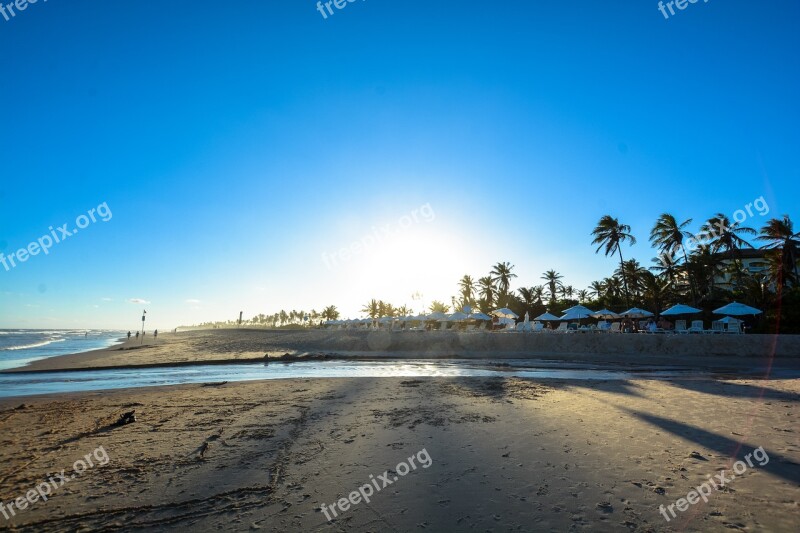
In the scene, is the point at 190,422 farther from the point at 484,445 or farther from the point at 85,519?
the point at 484,445

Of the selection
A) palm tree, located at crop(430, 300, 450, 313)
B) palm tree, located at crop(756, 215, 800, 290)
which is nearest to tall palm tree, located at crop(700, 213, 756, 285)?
palm tree, located at crop(756, 215, 800, 290)

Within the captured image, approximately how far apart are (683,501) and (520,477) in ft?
5.32

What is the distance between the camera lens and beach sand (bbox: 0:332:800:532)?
3.72 m

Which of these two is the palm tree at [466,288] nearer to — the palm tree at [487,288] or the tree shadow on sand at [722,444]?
the palm tree at [487,288]

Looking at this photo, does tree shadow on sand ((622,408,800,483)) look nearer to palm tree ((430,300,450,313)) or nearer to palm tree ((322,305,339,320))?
palm tree ((430,300,450,313))

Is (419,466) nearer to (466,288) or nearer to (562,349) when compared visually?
(562,349)

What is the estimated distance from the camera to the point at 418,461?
5.21 metres

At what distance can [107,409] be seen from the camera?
897 cm

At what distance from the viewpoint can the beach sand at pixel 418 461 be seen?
12.2 ft

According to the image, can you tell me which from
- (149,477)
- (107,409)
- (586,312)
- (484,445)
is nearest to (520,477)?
(484,445)

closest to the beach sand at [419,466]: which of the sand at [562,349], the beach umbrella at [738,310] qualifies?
the sand at [562,349]

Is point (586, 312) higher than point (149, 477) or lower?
higher

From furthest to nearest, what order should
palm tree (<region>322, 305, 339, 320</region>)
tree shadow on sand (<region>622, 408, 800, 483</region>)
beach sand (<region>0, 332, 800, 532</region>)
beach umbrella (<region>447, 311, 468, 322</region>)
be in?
palm tree (<region>322, 305, 339, 320</region>) → beach umbrella (<region>447, 311, 468, 322</region>) → tree shadow on sand (<region>622, 408, 800, 483</region>) → beach sand (<region>0, 332, 800, 532</region>)

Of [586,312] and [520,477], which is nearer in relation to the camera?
[520,477]
